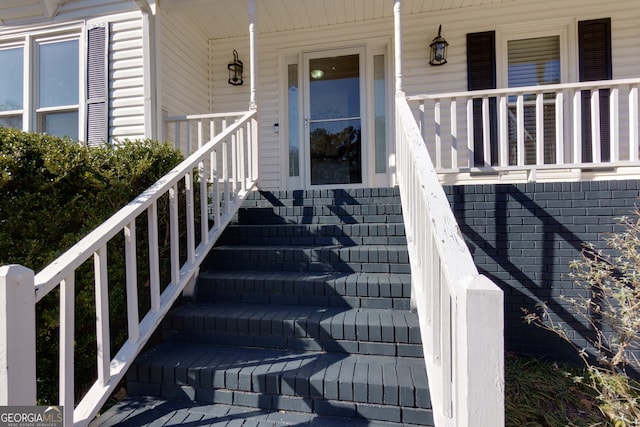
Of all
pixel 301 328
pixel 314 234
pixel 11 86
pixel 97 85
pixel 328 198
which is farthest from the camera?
pixel 11 86

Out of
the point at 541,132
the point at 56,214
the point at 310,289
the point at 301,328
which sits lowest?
the point at 301,328

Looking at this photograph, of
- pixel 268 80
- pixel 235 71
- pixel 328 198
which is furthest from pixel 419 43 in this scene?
pixel 328 198

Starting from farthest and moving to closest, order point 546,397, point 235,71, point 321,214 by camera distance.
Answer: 1. point 235,71
2. point 321,214
3. point 546,397

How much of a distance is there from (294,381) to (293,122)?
3.85 m

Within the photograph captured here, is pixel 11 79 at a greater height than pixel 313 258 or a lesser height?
greater

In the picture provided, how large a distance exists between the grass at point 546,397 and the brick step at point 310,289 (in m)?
0.87

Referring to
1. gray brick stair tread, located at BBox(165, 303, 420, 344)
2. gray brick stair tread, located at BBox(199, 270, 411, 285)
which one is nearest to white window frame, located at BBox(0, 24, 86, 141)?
gray brick stair tread, located at BBox(199, 270, 411, 285)

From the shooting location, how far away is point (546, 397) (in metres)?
2.16

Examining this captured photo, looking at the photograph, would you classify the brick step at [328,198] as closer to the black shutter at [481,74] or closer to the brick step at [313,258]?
the brick step at [313,258]

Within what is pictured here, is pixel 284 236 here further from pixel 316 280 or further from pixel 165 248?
pixel 165 248

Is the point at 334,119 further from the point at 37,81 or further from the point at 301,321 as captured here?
the point at 37,81

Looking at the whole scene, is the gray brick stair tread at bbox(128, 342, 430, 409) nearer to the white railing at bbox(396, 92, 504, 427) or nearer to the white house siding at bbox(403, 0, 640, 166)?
the white railing at bbox(396, 92, 504, 427)

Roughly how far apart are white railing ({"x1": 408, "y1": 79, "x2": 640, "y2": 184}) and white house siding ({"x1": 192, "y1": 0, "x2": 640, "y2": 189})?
0.38 metres

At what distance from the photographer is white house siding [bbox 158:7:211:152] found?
4.10m
